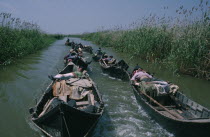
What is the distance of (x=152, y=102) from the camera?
7266mm

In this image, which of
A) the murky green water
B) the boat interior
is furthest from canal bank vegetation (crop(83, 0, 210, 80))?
the boat interior

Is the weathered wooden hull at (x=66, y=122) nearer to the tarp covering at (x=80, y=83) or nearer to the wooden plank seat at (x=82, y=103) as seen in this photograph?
the wooden plank seat at (x=82, y=103)

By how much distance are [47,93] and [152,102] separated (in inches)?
150

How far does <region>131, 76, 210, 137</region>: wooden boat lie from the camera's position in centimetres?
473

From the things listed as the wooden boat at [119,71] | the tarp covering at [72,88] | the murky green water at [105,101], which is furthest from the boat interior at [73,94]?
the wooden boat at [119,71]

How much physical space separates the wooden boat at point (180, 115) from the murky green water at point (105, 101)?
19.8 inches

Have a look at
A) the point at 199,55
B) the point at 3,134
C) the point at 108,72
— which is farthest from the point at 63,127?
the point at 199,55

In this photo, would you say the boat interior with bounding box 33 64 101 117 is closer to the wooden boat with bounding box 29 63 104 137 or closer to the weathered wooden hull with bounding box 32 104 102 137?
the wooden boat with bounding box 29 63 104 137

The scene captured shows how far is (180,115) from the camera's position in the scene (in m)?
6.41

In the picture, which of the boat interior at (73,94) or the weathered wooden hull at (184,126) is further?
the boat interior at (73,94)

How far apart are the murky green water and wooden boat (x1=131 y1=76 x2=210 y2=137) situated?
0.50m

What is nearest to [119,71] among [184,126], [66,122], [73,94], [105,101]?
[105,101]

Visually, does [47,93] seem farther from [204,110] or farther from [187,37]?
[187,37]

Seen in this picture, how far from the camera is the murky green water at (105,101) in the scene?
6.02 metres
